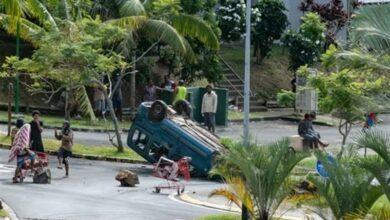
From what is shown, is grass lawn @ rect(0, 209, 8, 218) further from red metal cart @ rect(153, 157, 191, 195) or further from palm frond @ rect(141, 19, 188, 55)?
palm frond @ rect(141, 19, 188, 55)

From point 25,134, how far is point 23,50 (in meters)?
18.5

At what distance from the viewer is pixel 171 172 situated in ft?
72.0

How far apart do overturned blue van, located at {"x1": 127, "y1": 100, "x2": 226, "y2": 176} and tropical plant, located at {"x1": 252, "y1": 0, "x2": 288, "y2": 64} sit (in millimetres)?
19072

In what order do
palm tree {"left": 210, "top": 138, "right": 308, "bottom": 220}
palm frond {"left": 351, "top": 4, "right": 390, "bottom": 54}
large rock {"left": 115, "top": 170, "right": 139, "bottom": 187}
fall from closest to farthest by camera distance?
palm frond {"left": 351, "top": 4, "right": 390, "bottom": 54} < palm tree {"left": 210, "top": 138, "right": 308, "bottom": 220} < large rock {"left": 115, "top": 170, "right": 139, "bottom": 187}

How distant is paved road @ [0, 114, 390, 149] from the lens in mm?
30047

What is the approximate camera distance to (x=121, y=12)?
107ft

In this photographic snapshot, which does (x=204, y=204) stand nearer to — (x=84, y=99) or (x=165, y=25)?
(x=84, y=99)

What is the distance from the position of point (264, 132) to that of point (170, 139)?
11.6m

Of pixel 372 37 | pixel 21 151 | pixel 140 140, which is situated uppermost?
pixel 372 37

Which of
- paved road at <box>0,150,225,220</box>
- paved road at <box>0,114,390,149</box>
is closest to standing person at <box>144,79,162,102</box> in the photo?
paved road at <box>0,114,390,149</box>

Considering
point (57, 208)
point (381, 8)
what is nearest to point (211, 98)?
point (57, 208)

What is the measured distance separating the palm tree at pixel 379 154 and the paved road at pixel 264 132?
50.3ft

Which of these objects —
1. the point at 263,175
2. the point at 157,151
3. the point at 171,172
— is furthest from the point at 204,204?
the point at 157,151

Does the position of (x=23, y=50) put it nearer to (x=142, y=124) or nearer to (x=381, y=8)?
(x=142, y=124)
